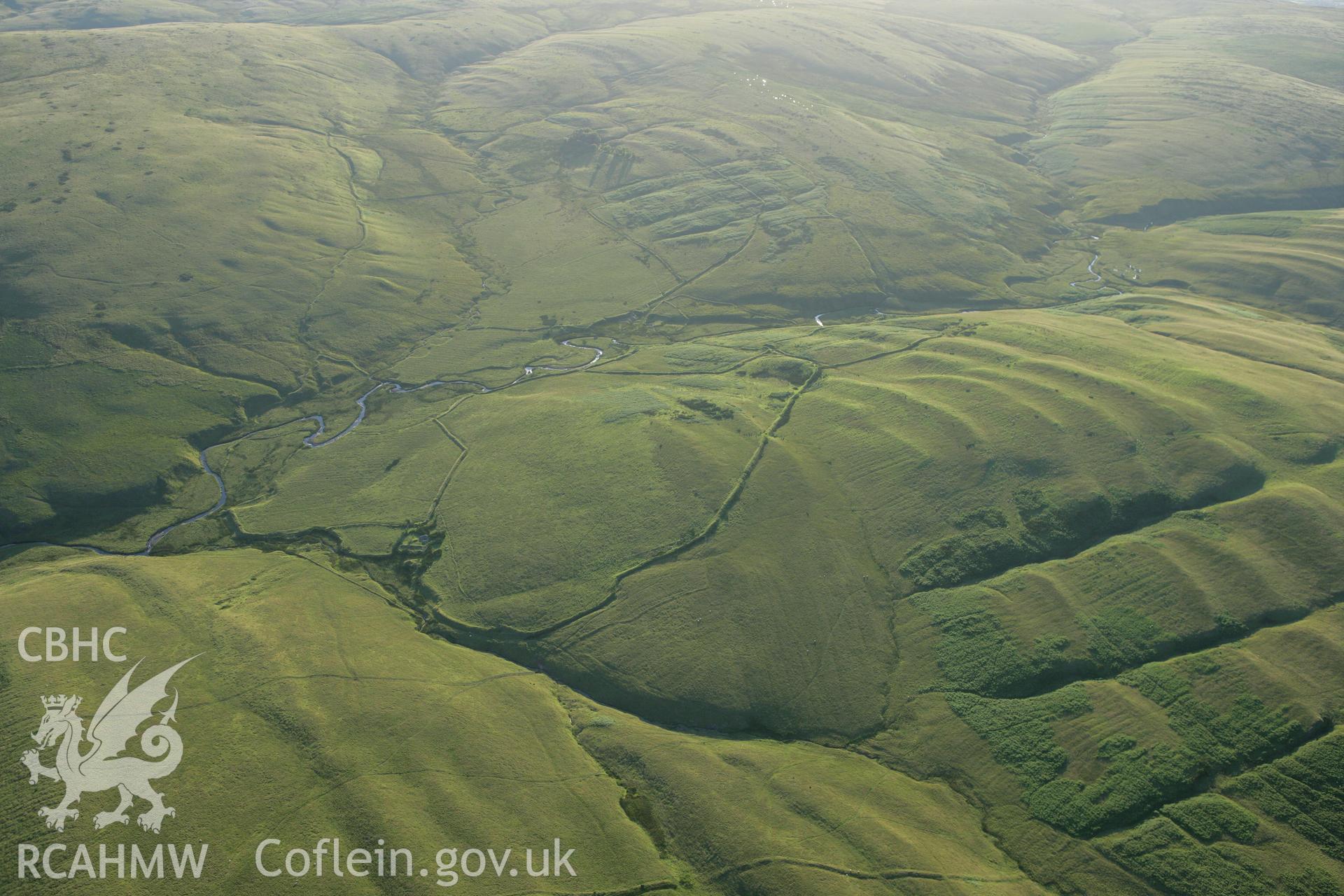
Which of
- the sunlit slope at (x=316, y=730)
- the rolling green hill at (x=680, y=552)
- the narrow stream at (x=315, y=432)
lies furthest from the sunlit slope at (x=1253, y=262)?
the sunlit slope at (x=316, y=730)

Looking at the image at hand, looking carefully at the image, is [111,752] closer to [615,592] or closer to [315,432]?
[615,592]

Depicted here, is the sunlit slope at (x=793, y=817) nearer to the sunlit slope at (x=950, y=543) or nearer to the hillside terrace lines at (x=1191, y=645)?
the sunlit slope at (x=950, y=543)

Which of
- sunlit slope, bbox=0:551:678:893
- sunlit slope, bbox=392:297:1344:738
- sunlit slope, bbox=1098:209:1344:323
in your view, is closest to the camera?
sunlit slope, bbox=0:551:678:893

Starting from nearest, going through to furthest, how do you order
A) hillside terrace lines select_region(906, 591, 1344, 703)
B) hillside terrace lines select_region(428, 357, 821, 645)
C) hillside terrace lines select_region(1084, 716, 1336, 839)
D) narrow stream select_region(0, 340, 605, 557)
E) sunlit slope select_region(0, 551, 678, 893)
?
1. sunlit slope select_region(0, 551, 678, 893)
2. hillside terrace lines select_region(1084, 716, 1336, 839)
3. hillside terrace lines select_region(906, 591, 1344, 703)
4. hillside terrace lines select_region(428, 357, 821, 645)
5. narrow stream select_region(0, 340, 605, 557)

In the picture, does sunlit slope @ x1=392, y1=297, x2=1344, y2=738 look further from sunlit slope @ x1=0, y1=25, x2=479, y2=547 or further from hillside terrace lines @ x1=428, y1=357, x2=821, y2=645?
sunlit slope @ x1=0, y1=25, x2=479, y2=547

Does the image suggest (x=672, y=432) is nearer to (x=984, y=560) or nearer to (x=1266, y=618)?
(x=984, y=560)

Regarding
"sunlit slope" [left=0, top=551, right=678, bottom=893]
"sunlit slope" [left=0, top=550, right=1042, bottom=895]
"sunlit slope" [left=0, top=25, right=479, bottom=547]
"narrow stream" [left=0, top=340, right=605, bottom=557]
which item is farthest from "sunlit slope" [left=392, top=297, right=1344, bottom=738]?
"sunlit slope" [left=0, top=25, right=479, bottom=547]

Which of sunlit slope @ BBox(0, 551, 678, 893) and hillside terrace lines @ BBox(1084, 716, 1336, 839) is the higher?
hillside terrace lines @ BBox(1084, 716, 1336, 839)
